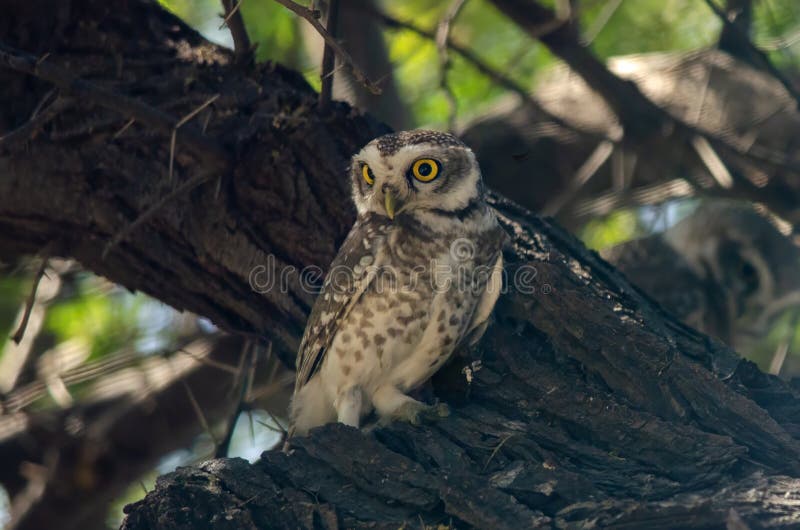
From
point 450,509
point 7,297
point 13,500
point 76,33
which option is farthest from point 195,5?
point 450,509

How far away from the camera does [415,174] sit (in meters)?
3.64

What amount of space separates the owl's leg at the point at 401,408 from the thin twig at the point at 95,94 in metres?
1.13

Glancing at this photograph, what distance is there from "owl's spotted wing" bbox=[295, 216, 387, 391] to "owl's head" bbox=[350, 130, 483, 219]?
0.11 m

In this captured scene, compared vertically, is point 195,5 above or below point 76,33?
above

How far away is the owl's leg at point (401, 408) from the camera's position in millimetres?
3326

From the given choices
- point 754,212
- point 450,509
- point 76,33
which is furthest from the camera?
point 754,212

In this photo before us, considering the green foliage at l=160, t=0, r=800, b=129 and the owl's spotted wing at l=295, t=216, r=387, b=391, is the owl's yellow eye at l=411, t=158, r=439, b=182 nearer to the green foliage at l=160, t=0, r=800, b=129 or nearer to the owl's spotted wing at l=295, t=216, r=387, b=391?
the owl's spotted wing at l=295, t=216, r=387, b=391

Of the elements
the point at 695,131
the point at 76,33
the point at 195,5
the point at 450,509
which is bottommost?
the point at 450,509

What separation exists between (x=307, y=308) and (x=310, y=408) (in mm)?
400

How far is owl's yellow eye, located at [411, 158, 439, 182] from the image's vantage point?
3631 mm

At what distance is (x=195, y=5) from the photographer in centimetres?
536

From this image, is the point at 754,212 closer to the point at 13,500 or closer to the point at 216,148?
the point at 216,148

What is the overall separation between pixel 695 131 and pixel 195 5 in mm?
2757

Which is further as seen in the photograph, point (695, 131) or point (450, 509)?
point (695, 131)
